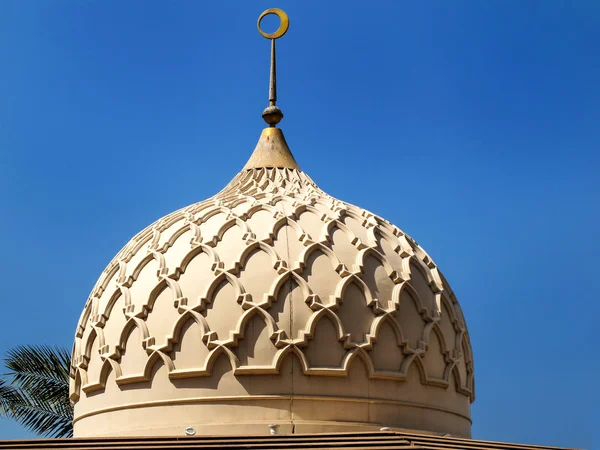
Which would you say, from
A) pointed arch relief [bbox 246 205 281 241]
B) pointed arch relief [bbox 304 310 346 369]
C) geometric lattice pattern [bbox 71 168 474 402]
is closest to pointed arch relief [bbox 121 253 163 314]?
geometric lattice pattern [bbox 71 168 474 402]

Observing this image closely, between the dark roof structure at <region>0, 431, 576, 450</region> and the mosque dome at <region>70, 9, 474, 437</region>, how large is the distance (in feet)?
5.59

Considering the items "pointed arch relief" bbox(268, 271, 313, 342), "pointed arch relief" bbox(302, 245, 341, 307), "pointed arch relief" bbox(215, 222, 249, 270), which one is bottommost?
"pointed arch relief" bbox(268, 271, 313, 342)

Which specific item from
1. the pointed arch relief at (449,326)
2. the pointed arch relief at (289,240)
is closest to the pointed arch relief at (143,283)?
the pointed arch relief at (289,240)

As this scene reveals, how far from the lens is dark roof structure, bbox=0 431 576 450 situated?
12.9m

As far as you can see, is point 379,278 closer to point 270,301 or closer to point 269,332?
point 270,301

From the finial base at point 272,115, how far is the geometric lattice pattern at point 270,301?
2.32 meters

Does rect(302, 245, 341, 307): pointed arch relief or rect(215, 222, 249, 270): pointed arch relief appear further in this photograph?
rect(215, 222, 249, 270): pointed arch relief

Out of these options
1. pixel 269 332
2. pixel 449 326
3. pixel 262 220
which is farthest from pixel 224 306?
pixel 449 326

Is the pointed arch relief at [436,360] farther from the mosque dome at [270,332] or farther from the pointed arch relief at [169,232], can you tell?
the pointed arch relief at [169,232]

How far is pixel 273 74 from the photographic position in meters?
20.0

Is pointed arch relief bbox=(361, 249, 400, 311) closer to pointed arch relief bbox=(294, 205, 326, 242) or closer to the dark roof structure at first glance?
Result: pointed arch relief bbox=(294, 205, 326, 242)

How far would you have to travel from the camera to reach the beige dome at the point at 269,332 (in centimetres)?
1510

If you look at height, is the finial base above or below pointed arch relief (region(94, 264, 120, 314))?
above

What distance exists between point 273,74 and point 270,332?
6429 millimetres
